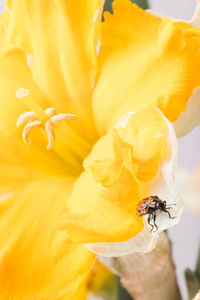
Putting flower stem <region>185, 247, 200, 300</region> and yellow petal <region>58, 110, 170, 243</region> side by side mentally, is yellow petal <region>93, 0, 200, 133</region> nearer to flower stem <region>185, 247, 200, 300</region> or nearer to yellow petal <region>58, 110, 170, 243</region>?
yellow petal <region>58, 110, 170, 243</region>

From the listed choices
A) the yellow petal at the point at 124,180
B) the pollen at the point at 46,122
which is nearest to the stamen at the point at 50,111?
the pollen at the point at 46,122

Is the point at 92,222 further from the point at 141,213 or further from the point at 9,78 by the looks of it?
the point at 9,78

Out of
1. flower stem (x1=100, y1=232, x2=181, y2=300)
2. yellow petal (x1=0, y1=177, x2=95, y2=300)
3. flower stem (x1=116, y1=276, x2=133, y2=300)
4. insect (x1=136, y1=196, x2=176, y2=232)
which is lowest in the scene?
flower stem (x1=116, y1=276, x2=133, y2=300)

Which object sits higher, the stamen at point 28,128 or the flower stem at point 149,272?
the stamen at point 28,128

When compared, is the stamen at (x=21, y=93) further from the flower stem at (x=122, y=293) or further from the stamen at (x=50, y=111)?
the flower stem at (x=122, y=293)

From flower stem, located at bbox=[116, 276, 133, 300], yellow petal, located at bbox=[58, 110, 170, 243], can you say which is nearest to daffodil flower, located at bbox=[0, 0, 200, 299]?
yellow petal, located at bbox=[58, 110, 170, 243]

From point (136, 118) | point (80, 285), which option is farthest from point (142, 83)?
point (80, 285)
